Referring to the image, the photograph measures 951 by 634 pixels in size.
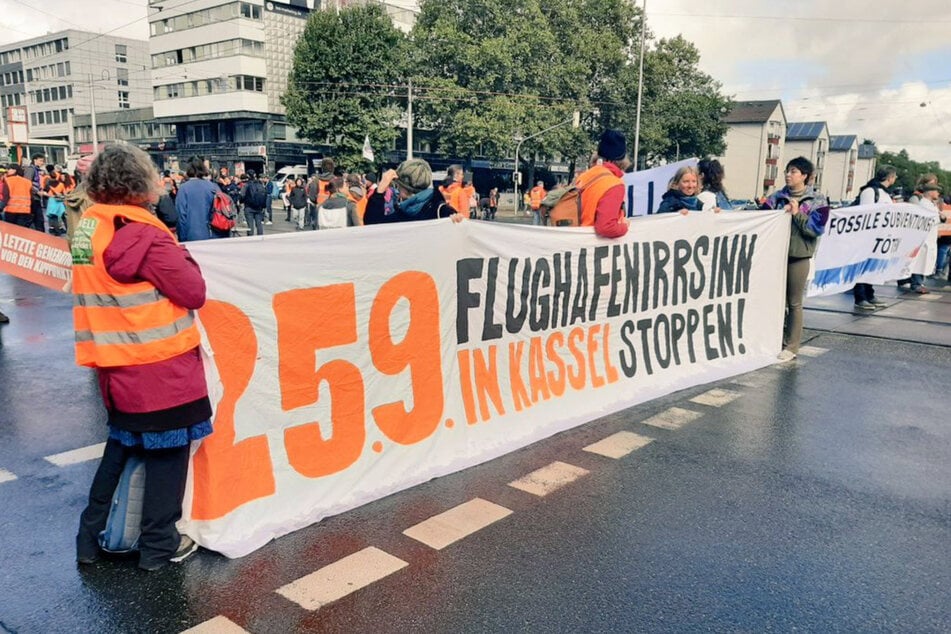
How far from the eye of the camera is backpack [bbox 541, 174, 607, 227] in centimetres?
570

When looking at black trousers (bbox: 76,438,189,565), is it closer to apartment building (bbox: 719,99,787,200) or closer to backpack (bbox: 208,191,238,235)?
backpack (bbox: 208,191,238,235)

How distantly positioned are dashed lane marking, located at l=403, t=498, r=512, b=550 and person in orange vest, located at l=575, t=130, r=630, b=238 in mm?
2370

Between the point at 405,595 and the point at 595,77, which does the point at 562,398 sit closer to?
the point at 405,595

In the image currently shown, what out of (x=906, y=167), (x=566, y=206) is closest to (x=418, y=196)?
(x=566, y=206)

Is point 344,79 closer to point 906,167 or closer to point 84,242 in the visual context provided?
point 84,242

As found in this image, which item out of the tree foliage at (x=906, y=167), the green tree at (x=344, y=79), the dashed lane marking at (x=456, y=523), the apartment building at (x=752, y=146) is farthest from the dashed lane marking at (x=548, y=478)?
the tree foliage at (x=906, y=167)

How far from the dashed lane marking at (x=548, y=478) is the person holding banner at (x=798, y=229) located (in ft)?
12.6

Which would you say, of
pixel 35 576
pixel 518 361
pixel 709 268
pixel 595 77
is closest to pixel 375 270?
pixel 518 361

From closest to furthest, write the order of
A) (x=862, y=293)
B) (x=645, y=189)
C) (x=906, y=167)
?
(x=645, y=189), (x=862, y=293), (x=906, y=167)

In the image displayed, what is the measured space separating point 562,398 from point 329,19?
4738 centimetres

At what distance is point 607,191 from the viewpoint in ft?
17.5

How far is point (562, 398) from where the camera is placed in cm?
518

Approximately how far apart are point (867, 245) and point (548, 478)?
8.40 metres

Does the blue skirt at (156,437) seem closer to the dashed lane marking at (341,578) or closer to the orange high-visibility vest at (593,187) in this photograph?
the dashed lane marking at (341,578)
